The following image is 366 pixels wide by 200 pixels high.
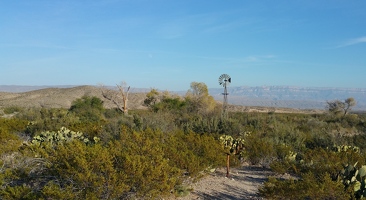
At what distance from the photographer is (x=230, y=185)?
9.44m

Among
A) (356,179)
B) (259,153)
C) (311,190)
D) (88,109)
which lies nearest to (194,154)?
(259,153)

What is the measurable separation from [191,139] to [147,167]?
4540 millimetres

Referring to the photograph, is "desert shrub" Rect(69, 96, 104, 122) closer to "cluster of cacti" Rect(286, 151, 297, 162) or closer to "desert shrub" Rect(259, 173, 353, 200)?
"cluster of cacti" Rect(286, 151, 297, 162)

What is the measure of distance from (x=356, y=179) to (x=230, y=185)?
3142 mm

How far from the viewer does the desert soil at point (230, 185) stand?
8508 millimetres

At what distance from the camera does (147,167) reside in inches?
261

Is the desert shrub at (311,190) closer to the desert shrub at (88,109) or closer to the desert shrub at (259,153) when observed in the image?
the desert shrub at (259,153)

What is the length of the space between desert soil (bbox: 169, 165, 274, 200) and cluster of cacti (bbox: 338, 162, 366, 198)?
82.1 inches

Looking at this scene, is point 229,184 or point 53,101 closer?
point 229,184

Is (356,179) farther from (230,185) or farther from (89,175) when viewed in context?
(89,175)

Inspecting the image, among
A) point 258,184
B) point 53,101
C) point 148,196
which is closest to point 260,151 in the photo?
point 258,184

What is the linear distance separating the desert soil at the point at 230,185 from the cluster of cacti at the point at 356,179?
2.09 m

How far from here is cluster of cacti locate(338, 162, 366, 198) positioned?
24.4 ft

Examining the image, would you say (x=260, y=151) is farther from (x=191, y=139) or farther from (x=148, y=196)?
(x=148, y=196)
